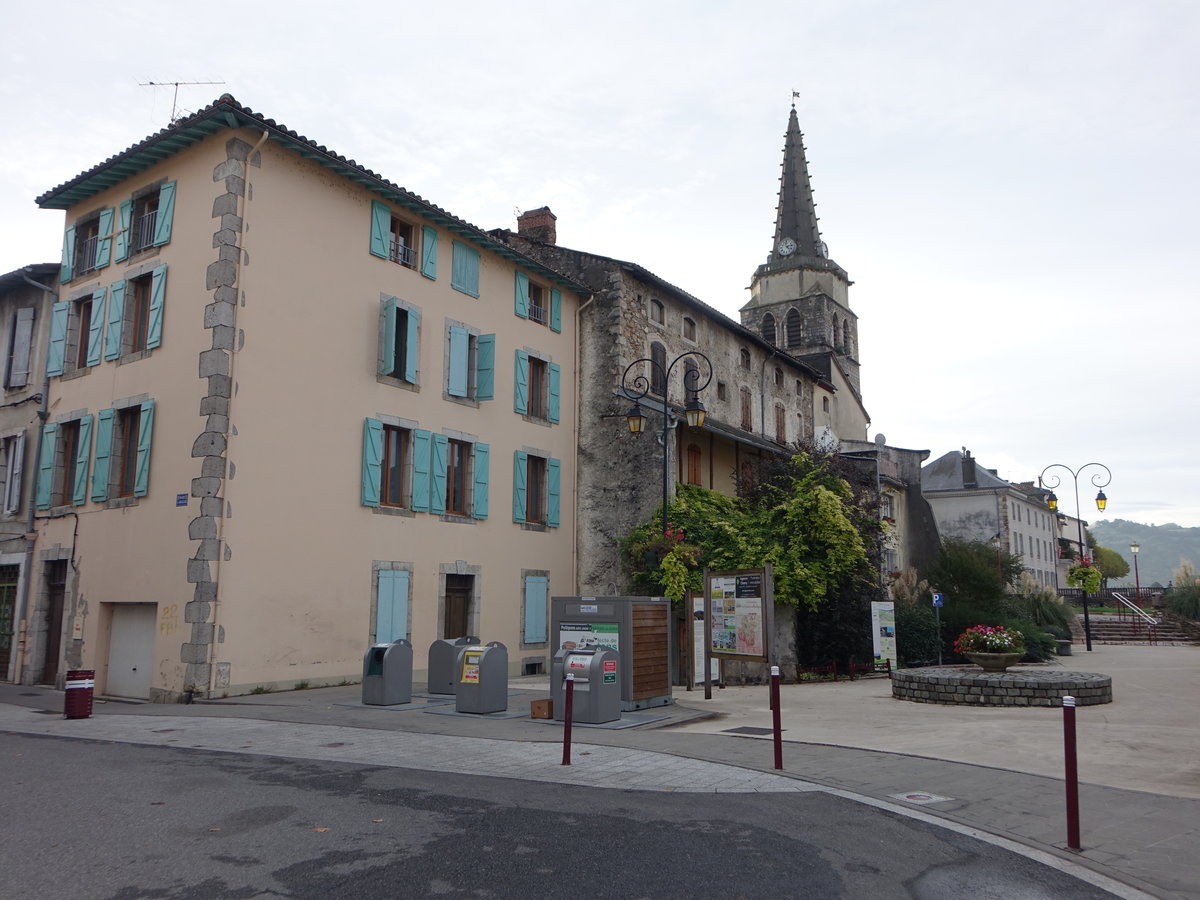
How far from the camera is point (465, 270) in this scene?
20172 millimetres

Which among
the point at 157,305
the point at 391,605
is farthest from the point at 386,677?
the point at 157,305

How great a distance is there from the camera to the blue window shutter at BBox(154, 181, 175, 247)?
16.6 m

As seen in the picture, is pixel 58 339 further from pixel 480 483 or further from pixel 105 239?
pixel 480 483

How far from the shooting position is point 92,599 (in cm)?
1631

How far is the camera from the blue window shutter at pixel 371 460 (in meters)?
17.2

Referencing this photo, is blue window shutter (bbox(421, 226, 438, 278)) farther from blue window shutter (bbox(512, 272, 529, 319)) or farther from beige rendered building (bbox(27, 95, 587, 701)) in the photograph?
blue window shutter (bbox(512, 272, 529, 319))

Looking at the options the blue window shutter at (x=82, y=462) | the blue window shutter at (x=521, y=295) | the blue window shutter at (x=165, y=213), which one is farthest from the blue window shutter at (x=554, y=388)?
the blue window shutter at (x=82, y=462)

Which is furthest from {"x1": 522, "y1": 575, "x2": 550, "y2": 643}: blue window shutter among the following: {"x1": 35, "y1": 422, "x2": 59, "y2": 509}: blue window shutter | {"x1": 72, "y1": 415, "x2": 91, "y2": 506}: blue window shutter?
{"x1": 35, "y1": 422, "x2": 59, "y2": 509}: blue window shutter

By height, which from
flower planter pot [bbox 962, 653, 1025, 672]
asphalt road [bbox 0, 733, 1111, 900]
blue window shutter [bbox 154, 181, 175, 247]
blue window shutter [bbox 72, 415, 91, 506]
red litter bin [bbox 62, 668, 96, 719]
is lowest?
asphalt road [bbox 0, 733, 1111, 900]

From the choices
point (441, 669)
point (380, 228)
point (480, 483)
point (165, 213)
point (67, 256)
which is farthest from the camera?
point (480, 483)

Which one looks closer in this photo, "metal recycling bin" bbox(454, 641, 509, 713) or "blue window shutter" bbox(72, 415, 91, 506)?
"metal recycling bin" bbox(454, 641, 509, 713)

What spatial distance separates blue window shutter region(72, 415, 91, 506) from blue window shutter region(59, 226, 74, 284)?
3.40m

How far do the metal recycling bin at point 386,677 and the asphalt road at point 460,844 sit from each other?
539 cm

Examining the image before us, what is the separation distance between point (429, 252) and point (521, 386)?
3.83 meters
